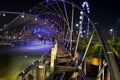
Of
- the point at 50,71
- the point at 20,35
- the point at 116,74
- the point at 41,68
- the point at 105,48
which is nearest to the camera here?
the point at 116,74

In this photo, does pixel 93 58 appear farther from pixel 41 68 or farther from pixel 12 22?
pixel 12 22

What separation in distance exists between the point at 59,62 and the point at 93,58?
11.6 meters

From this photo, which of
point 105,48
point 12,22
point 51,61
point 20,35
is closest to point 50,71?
point 51,61

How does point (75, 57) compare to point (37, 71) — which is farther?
point (75, 57)

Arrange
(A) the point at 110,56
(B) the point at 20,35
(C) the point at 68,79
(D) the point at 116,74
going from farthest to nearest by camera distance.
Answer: (B) the point at 20,35, (C) the point at 68,79, (A) the point at 110,56, (D) the point at 116,74

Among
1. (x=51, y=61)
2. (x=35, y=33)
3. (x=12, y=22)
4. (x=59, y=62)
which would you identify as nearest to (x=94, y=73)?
(x=59, y=62)

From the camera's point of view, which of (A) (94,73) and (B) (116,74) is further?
(A) (94,73)

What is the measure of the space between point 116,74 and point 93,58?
20204 millimetres

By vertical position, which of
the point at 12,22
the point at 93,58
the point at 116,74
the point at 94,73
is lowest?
the point at 94,73

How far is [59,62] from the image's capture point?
1235 cm

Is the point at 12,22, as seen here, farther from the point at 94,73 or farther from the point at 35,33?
the point at 94,73

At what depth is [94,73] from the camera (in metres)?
24.5

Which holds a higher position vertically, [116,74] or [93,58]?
[116,74]

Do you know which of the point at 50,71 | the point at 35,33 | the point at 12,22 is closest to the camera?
the point at 50,71
